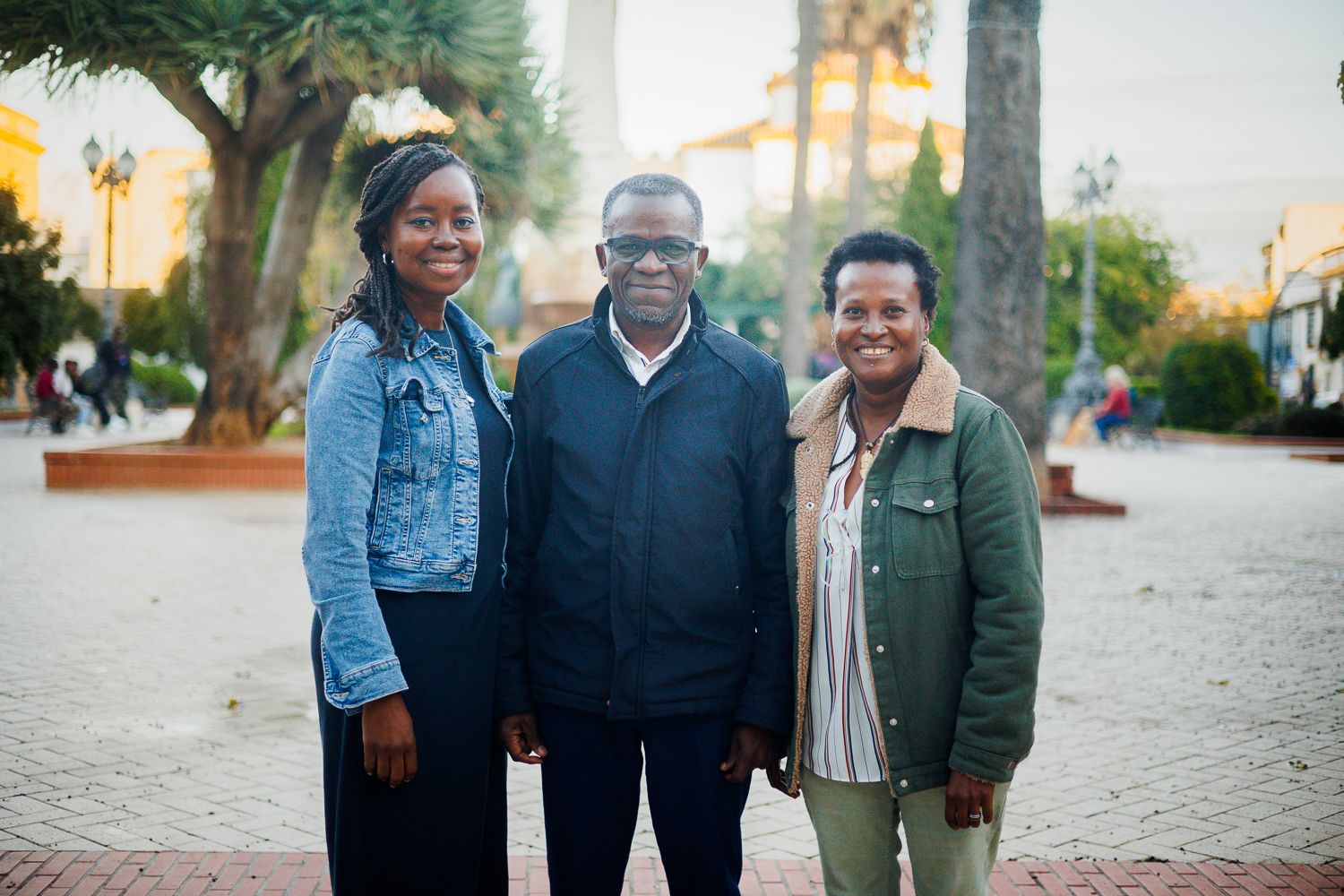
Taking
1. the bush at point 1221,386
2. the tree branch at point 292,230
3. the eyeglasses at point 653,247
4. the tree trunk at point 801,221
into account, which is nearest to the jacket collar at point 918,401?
the eyeglasses at point 653,247

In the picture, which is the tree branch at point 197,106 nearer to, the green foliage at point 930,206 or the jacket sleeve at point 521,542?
the jacket sleeve at point 521,542

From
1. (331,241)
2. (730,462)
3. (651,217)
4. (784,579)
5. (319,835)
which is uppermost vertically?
(331,241)

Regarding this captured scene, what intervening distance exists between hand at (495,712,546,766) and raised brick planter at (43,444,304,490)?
12.5 metres

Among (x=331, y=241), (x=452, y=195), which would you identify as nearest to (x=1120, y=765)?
(x=452, y=195)

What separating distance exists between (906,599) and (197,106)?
14139 mm

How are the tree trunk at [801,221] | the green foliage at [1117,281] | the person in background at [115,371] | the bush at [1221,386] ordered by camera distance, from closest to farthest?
the tree trunk at [801,221]
the person in background at [115,371]
the bush at [1221,386]
the green foliage at [1117,281]

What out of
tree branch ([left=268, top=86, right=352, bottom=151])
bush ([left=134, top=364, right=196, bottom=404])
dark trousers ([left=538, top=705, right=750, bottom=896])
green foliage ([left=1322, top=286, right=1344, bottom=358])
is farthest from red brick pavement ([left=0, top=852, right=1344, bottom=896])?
bush ([left=134, top=364, right=196, bottom=404])

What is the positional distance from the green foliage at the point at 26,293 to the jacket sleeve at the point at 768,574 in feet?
85.9

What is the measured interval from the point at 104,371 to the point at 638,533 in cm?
2516

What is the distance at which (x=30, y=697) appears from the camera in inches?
226

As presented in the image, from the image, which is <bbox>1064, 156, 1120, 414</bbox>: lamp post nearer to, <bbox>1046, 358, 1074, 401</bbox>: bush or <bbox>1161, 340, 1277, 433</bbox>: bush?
<bbox>1161, 340, 1277, 433</bbox>: bush

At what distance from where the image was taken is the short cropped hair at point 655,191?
290 cm

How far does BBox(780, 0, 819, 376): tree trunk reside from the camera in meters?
23.4

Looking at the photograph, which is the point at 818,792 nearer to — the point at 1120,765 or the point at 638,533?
the point at 638,533
